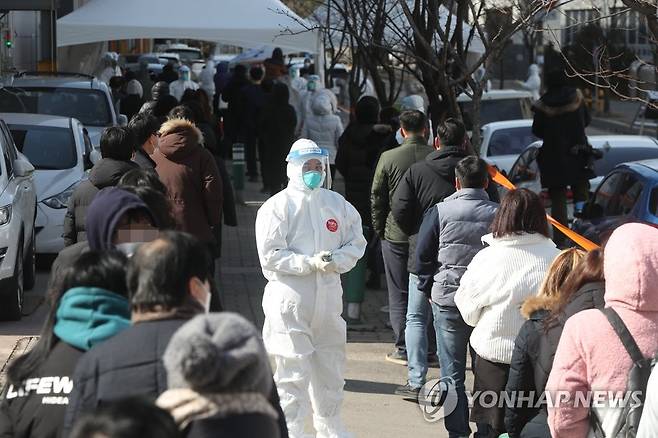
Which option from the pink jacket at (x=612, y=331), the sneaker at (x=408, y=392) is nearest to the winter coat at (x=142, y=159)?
the sneaker at (x=408, y=392)

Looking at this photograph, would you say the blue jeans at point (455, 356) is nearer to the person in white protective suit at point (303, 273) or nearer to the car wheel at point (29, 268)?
the person in white protective suit at point (303, 273)

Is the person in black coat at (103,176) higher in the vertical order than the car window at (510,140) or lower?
higher

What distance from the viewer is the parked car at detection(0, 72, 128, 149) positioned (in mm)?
16188

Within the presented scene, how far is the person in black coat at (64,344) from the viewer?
3750 mm

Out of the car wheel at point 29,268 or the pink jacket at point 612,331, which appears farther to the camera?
the car wheel at point 29,268

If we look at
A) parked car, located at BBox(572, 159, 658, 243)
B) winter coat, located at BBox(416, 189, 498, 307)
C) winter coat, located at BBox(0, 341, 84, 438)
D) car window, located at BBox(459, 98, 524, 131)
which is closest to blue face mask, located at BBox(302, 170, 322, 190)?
winter coat, located at BBox(416, 189, 498, 307)

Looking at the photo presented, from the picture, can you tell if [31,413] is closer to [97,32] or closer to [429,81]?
[429,81]

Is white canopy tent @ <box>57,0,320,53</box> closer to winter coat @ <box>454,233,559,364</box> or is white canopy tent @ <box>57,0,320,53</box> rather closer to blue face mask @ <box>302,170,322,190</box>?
blue face mask @ <box>302,170,322,190</box>

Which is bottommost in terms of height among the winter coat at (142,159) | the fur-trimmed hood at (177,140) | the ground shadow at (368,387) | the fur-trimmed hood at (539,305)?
the ground shadow at (368,387)

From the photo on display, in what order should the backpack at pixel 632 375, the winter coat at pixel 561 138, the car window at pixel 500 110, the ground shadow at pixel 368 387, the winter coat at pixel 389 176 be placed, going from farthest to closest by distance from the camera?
the car window at pixel 500 110 < the winter coat at pixel 561 138 < the winter coat at pixel 389 176 < the ground shadow at pixel 368 387 < the backpack at pixel 632 375

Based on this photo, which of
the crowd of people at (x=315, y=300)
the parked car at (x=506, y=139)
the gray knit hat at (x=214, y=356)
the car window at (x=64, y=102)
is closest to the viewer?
the gray knit hat at (x=214, y=356)

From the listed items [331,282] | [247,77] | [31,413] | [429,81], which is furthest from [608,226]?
[247,77]

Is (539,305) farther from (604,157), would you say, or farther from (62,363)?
(604,157)

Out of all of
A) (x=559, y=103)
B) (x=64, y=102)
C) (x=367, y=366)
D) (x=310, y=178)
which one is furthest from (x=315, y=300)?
(x=64, y=102)
